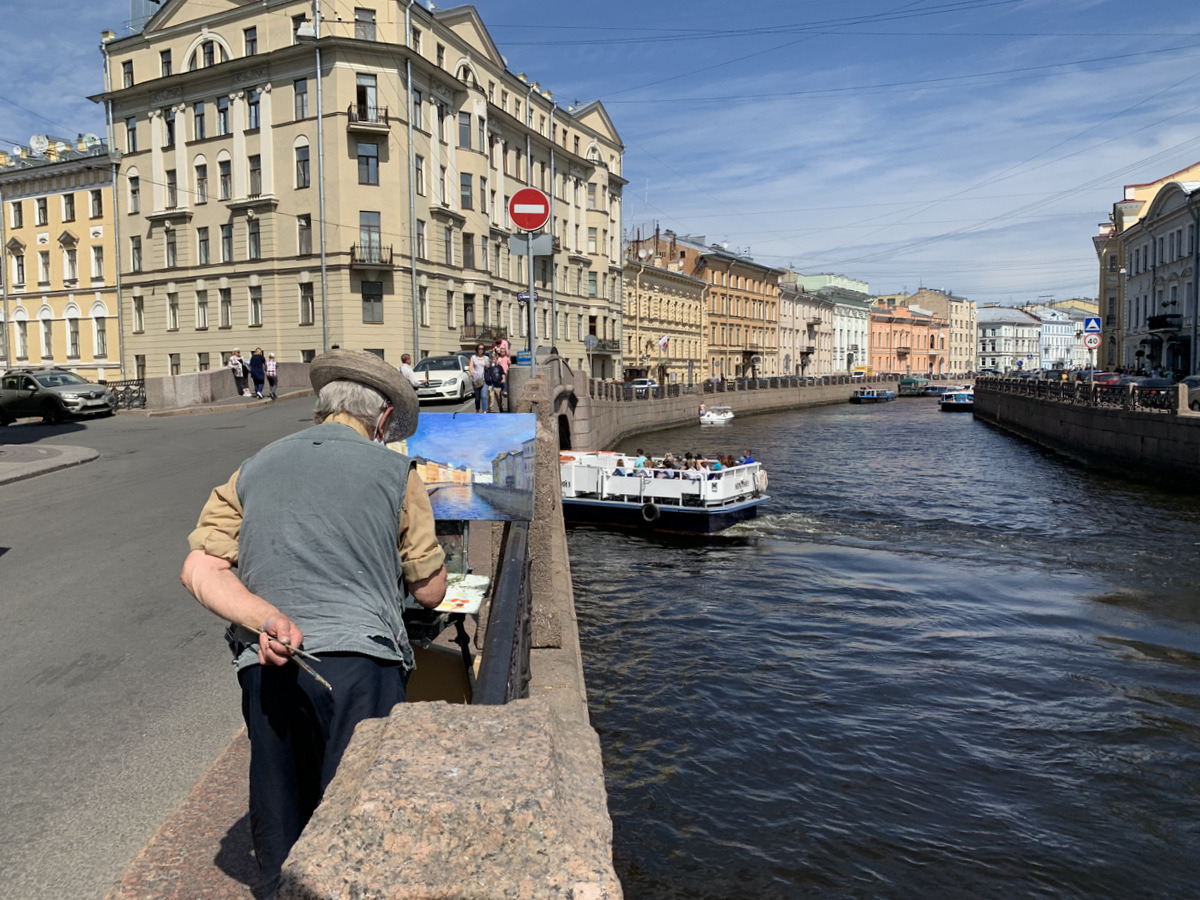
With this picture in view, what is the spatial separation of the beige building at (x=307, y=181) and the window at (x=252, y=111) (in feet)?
0.14

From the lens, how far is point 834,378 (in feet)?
279

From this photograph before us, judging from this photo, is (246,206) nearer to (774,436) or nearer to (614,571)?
(774,436)

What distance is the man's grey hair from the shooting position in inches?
104

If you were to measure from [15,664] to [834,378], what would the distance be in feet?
273

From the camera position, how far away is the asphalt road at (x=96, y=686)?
3770 mm

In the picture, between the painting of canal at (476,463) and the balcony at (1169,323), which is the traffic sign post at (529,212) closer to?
the painting of canal at (476,463)

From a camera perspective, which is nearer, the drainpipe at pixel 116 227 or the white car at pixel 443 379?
the white car at pixel 443 379

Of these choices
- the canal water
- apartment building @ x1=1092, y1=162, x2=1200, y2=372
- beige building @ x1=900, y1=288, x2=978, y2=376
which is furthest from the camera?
beige building @ x1=900, y1=288, x2=978, y2=376

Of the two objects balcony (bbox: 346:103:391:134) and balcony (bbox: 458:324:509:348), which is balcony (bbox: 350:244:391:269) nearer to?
balcony (bbox: 346:103:391:134)

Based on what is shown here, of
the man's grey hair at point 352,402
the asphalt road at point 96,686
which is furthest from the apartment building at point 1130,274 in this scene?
the man's grey hair at point 352,402

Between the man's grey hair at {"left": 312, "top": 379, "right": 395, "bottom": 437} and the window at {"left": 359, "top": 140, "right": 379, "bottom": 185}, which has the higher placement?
the window at {"left": 359, "top": 140, "right": 379, "bottom": 185}

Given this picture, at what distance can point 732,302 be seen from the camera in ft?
265

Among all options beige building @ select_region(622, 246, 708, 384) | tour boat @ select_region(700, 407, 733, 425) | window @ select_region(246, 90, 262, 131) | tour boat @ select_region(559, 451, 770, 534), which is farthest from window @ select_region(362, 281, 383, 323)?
beige building @ select_region(622, 246, 708, 384)

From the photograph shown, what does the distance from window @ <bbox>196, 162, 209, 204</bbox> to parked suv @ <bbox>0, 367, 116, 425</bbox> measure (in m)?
16.5
